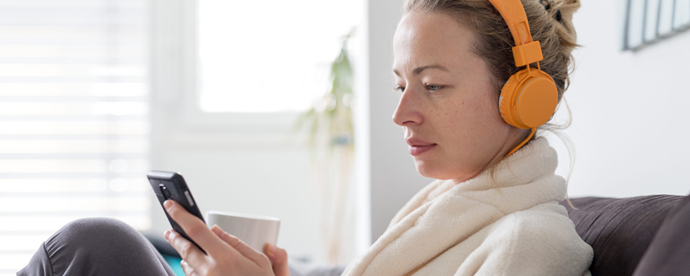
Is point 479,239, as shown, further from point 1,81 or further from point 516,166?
point 1,81

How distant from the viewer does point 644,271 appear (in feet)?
1.56

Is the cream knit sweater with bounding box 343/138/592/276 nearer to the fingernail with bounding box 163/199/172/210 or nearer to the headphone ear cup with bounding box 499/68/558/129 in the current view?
the headphone ear cup with bounding box 499/68/558/129

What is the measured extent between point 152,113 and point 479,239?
2.44 metres

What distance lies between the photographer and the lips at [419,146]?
0.83 m

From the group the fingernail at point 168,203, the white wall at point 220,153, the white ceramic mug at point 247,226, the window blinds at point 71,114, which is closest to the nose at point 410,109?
the white ceramic mug at point 247,226

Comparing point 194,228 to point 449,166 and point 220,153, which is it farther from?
point 220,153

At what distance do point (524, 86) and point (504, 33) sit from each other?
0.36ft

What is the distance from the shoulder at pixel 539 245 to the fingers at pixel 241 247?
0.35 m

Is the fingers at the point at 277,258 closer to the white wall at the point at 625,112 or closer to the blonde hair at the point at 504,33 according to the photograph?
the blonde hair at the point at 504,33

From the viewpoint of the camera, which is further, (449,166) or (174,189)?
(449,166)

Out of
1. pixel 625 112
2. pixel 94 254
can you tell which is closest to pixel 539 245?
pixel 625 112

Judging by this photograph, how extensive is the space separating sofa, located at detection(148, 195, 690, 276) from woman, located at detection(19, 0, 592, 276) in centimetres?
4

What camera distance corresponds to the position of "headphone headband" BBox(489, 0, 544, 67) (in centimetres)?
75

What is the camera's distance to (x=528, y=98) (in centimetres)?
73
